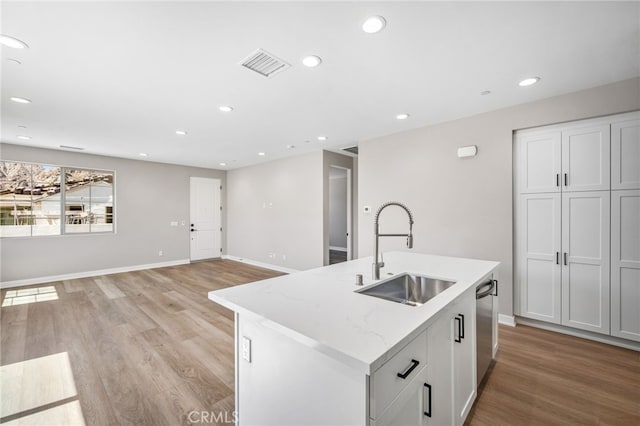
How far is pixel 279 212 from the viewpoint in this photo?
20.8 feet

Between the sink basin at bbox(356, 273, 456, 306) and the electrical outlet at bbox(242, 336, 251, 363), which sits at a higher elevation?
the sink basin at bbox(356, 273, 456, 306)

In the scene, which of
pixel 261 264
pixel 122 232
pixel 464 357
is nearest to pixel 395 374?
pixel 464 357

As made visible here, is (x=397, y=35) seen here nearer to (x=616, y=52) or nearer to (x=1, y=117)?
(x=616, y=52)

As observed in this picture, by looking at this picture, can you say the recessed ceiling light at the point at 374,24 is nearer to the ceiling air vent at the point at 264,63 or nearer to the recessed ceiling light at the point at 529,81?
the ceiling air vent at the point at 264,63

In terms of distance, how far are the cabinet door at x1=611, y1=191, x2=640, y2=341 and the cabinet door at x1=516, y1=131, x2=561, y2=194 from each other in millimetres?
522

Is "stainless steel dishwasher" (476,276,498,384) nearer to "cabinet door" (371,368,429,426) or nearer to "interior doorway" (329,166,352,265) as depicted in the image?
"cabinet door" (371,368,429,426)

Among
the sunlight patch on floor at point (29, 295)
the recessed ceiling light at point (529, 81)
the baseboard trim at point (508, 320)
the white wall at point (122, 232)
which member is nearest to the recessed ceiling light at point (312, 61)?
the recessed ceiling light at point (529, 81)

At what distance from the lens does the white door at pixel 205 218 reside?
7.30 metres

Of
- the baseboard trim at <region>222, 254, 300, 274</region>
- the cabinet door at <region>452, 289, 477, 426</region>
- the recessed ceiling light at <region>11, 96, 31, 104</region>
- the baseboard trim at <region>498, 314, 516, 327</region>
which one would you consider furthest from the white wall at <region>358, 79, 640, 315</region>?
the recessed ceiling light at <region>11, 96, 31, 104</region>

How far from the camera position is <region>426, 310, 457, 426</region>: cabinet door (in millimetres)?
1240

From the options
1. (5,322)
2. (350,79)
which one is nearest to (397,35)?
(350,79)

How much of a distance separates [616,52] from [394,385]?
3.05 meters

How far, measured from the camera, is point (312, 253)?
5586mm

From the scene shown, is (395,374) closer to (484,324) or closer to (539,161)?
(484,324)
